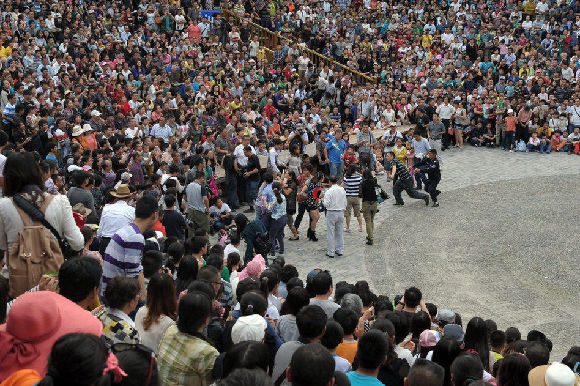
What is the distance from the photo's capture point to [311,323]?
5316 millimetres

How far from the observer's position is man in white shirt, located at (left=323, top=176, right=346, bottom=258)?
1277cm

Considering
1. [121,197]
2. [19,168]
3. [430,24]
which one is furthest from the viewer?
[430,24]

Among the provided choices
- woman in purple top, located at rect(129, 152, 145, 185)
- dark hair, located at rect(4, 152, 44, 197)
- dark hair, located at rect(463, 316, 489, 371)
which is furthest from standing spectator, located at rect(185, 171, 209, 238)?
dark hair, located at rect(4, 152, 44, 197)

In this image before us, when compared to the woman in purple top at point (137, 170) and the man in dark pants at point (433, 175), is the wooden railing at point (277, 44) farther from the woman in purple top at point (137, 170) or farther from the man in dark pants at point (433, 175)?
the woman in purple top at point (137, 170)

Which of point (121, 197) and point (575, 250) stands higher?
point (121, 197)

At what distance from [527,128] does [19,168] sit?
19218 mm

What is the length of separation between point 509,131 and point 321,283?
16611 millimetres

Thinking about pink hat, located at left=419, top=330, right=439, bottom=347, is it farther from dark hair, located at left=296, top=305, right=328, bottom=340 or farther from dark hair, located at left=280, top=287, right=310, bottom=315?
dark hair, located at left=296, top=305, right=328, bottom=340

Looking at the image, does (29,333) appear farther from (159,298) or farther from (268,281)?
(268,281)

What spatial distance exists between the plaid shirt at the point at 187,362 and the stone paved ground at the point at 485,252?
641 centimetres

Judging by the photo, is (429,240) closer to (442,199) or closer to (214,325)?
(442,199)

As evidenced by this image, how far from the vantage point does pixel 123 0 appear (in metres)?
24.3

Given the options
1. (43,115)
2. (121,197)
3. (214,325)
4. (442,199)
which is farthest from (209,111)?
(214,325)

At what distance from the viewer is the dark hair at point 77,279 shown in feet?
15.5
